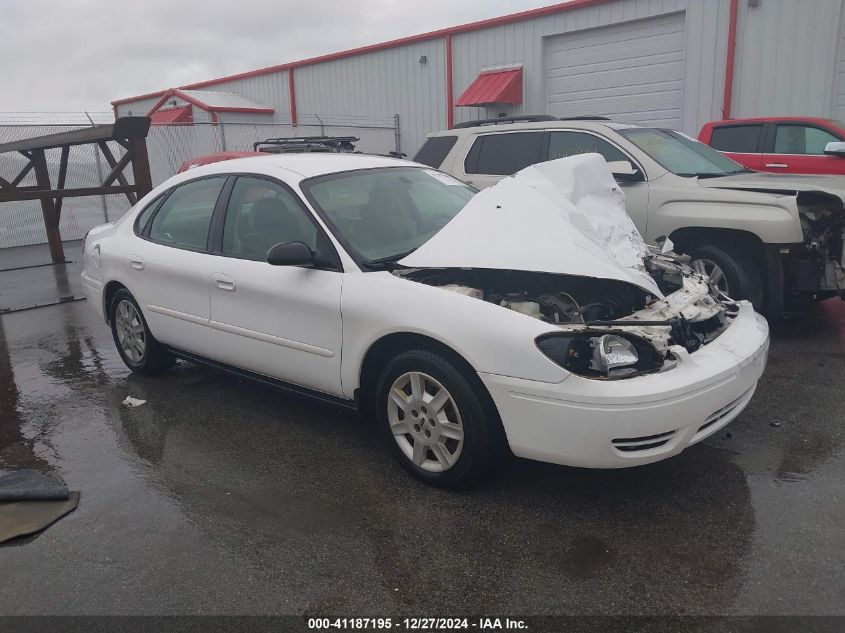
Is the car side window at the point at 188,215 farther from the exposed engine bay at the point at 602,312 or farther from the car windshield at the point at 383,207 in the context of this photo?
the exposed engine bay at the point at 602,312

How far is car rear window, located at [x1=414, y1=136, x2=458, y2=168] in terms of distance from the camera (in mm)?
7887

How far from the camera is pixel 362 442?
167 inches

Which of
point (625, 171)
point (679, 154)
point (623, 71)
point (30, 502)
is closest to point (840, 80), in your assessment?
point (623, 71)

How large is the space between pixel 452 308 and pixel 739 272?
373cm

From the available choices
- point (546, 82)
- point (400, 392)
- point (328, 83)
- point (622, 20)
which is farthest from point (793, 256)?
point (328, 83)

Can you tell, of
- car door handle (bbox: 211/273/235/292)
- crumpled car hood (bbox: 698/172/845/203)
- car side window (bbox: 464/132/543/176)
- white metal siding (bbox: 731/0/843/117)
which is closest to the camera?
car door handle (bbox: 211/273/235/292)

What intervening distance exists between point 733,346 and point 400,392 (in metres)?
1.65

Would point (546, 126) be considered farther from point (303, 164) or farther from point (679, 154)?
point (303, 164)

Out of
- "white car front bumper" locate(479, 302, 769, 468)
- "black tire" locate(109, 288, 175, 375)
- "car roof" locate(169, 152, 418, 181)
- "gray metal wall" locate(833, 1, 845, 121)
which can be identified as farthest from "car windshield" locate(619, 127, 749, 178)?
"gray metal wall" locate(833, 1, 845, 121)

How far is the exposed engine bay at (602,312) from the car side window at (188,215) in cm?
169

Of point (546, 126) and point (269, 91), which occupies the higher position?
point (269, 91)

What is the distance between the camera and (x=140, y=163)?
8.91 m

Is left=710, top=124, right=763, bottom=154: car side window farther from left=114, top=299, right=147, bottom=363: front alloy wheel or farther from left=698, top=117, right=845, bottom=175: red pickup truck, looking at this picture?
left=114, top=299, right=147, bottom=363: front alloy wheel

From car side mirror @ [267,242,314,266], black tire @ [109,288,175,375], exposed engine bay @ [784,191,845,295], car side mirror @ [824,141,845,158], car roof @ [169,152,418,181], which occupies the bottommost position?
black tire @ [109,288,175,375]
